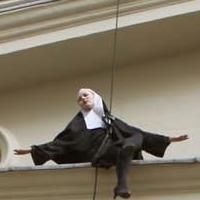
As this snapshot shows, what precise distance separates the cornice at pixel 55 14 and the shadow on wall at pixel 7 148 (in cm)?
76

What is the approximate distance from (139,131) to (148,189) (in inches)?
17.7

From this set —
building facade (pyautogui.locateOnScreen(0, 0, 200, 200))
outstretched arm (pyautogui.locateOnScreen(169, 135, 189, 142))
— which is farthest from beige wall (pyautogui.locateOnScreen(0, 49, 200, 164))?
outstretched arm (pyautogui.locateOnScreen(169, 135, 189, 142))

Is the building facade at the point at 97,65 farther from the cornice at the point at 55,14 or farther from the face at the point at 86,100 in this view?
the face at the point at 86,100

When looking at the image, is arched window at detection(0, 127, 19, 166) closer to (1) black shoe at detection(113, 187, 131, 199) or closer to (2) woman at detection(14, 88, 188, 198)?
(2) woman at detection(14, 88, 188, 198)

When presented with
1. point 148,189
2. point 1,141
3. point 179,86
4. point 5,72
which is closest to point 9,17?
point 5,72

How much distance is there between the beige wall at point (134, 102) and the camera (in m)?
6.88

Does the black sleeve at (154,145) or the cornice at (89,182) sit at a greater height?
the black sleeve at (154,145)

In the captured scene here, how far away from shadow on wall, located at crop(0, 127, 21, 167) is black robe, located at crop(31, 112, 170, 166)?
74cm

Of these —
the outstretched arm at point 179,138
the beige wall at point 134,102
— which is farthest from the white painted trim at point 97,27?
the outstretched arm at point 179,138

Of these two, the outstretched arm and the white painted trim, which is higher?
the white painted trim

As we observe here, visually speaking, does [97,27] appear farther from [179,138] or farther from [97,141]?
[179,138]

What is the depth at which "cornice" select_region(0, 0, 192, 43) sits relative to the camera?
7.14 meters

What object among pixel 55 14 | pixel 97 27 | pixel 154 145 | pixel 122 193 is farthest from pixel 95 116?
pixel 55 14

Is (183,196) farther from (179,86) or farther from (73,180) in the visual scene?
(179,86)
